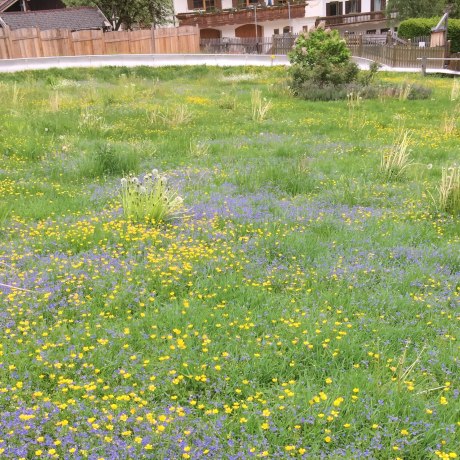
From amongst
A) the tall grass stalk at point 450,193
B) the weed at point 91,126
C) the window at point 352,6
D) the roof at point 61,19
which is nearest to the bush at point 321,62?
the weed at point 91,126

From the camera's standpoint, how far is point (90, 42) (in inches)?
1347

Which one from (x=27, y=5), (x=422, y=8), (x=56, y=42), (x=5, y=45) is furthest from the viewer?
(x=27, y=5)

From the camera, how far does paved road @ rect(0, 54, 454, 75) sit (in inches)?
1139

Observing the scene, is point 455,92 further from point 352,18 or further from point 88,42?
point 352,18

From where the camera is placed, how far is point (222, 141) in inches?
431

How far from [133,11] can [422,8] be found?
2434cm

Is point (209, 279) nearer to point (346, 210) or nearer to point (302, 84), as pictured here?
point (346, 210)

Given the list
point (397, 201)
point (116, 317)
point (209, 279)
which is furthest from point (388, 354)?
point (397, 201)

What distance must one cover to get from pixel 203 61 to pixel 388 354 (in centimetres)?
3128

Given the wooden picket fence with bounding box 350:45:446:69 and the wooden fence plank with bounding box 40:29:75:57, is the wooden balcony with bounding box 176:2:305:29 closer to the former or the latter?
the wooden fence plank with bounding box 40:29:75:57

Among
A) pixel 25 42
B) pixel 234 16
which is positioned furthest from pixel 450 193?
pixel 234 16

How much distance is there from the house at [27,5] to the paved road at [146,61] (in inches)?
805

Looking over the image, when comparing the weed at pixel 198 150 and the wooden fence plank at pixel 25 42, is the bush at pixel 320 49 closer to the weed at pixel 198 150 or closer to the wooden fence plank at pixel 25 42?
the weed at pixel 198 150

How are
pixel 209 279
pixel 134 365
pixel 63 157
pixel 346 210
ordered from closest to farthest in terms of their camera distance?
pixel 134 365 → pixel 209 279 → pixel 346 210 → pixel 63 157
